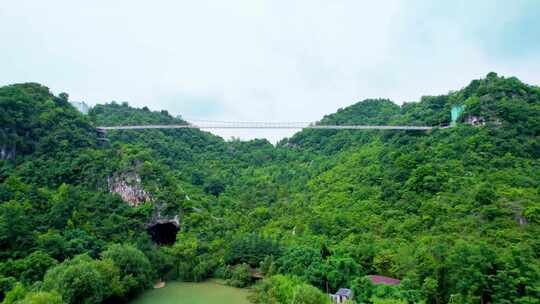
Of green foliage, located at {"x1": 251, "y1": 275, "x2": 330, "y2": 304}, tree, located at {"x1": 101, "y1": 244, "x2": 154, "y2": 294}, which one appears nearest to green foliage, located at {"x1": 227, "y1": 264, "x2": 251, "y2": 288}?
green foliage, located at {"x1": 251, "y1": 275, "x2": 330, "y2": 304}

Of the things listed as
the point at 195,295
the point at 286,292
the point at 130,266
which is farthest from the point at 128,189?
the point at 286,292

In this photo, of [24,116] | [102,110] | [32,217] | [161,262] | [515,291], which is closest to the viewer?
[515,291]

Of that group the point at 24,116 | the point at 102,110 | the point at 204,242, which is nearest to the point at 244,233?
the point at 204,242

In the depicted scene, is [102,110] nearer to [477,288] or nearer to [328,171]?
[328,171]

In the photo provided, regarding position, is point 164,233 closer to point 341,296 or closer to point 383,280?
point 341,296

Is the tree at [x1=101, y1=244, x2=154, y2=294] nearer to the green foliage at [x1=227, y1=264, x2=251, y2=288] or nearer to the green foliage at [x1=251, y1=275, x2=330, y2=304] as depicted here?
the green foliage at [x1=227, y1=264, x2=251, y2=288]

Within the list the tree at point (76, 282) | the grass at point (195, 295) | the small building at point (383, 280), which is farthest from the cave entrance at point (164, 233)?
the small building at point (383, 280)
